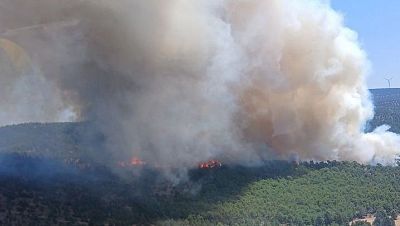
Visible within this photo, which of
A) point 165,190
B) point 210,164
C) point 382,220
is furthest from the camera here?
point 210,164

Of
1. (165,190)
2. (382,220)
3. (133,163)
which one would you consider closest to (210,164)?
(133,163)

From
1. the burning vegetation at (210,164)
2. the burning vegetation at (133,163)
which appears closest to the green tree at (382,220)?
the burning vegetation at (210,164)

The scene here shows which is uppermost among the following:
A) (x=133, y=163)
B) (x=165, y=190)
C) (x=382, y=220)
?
(x=133, y=163)

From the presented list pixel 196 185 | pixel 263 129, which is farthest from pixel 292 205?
pixel 263 129

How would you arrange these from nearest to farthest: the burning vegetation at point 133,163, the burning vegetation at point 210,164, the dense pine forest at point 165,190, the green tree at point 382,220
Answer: the dense pine forest at point 165,190
the green tree at point 382,220
the burning vegetation at point 133,163
the burning vegetation at point 210,164

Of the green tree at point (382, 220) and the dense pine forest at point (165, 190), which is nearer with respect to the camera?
the dense pine forest at point (165, 190)

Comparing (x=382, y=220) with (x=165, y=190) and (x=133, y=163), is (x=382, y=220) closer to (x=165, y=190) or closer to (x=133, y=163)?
(x=165, y=190)

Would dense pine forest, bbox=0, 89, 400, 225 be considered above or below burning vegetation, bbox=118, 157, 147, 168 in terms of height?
below

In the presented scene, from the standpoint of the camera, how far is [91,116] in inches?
2142

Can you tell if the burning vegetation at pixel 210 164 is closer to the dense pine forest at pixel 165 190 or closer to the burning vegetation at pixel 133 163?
the dense pine forest at pixel 165 190

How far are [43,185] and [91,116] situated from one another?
1440 cm

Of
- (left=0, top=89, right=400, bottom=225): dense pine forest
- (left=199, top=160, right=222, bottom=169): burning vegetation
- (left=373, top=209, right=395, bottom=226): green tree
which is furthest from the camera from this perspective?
(left=199, top=160, right=222, bottom=169): burning vegetation

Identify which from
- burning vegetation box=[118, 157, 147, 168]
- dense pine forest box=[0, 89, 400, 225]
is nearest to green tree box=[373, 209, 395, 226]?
dense pine forest box=[0, 89, 400, 225]

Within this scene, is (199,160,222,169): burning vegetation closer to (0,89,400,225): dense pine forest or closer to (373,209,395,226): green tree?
(0,89,400,225): dense pine forest
